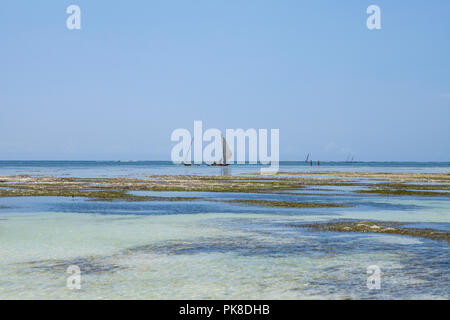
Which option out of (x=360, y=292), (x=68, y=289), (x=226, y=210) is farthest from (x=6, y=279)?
(x=226, y=210)

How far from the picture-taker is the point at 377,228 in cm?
2164

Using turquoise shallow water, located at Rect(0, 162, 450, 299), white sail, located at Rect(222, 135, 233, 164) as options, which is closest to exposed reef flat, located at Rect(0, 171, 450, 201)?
turquoise shallow water, located at Rect(0, 162, 450, 299)

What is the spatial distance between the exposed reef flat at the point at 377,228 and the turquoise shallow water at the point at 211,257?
2.98ft

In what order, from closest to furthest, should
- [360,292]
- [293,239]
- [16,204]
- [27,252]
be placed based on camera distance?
[360,292], [27,252], [293,239], [16,204]

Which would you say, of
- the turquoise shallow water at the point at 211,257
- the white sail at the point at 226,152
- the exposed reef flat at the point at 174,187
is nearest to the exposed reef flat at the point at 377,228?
the turquoise shallow water at the point at 211,257

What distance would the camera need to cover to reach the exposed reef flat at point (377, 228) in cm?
2022

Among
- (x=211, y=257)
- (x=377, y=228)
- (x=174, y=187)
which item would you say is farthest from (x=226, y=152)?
(x=211, y=257)

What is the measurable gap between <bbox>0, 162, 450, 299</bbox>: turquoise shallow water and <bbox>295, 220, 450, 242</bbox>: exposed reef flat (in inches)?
35.7

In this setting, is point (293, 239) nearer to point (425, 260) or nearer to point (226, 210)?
point (425, 260)

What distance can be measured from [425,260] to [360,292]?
4.46 metres

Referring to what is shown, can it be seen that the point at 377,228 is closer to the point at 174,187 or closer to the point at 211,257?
the point at 211,257

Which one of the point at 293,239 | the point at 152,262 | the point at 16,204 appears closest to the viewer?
the point at 152,262

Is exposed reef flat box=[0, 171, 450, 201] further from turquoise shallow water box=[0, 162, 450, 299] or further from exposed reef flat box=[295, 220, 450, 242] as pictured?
turquoise shallow water box=[0, 162, 450, 299]
